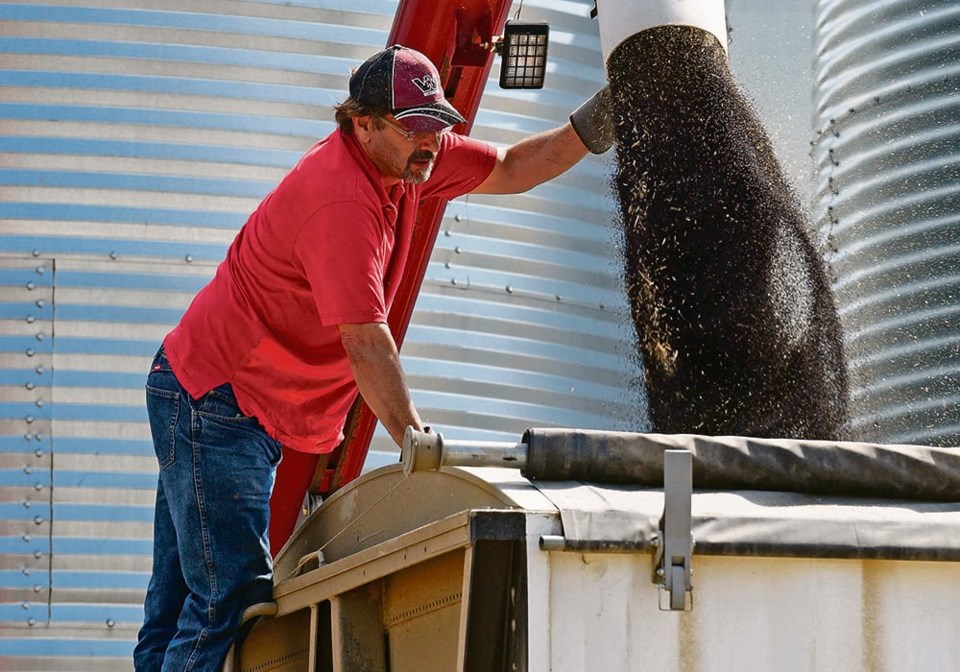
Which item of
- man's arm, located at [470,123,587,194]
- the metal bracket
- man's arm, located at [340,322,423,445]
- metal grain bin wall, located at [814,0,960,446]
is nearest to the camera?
the metal bracket

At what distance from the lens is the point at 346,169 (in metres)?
3.80

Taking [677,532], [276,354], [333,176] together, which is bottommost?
[677,532]

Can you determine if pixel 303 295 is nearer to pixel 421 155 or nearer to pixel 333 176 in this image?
pixel 333 176

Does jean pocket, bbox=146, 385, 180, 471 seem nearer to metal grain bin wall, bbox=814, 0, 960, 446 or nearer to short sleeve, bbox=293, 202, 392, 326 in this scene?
short sleeve, bbox=293, 202, 392, 326

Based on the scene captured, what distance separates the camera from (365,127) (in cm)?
392

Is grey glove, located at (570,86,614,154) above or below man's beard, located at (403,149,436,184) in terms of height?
above

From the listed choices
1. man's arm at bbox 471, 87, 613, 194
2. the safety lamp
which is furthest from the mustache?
the safety lamp

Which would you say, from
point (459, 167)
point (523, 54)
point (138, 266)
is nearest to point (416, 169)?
point (459, 167)

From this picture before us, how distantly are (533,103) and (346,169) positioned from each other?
2048mm

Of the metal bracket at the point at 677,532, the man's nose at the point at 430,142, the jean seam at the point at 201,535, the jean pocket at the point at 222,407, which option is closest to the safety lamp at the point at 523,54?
the man's nose at the point at 430,142

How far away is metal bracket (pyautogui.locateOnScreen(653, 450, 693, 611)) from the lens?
8.43 ft

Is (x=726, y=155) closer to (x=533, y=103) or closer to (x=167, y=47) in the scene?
(x=533, y=103)

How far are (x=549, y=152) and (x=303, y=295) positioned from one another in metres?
1.18

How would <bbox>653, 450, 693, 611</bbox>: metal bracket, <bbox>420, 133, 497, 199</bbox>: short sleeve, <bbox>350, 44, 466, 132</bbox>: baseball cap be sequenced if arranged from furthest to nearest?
1. <bbox>420, 133, 497, 199</bbox>: short sleeve
2. <bbox>350, 44, 466, 132</bbox>: baseball cap
3. <bbox>653, 450, 693, 611</bbox>: metal bracket
